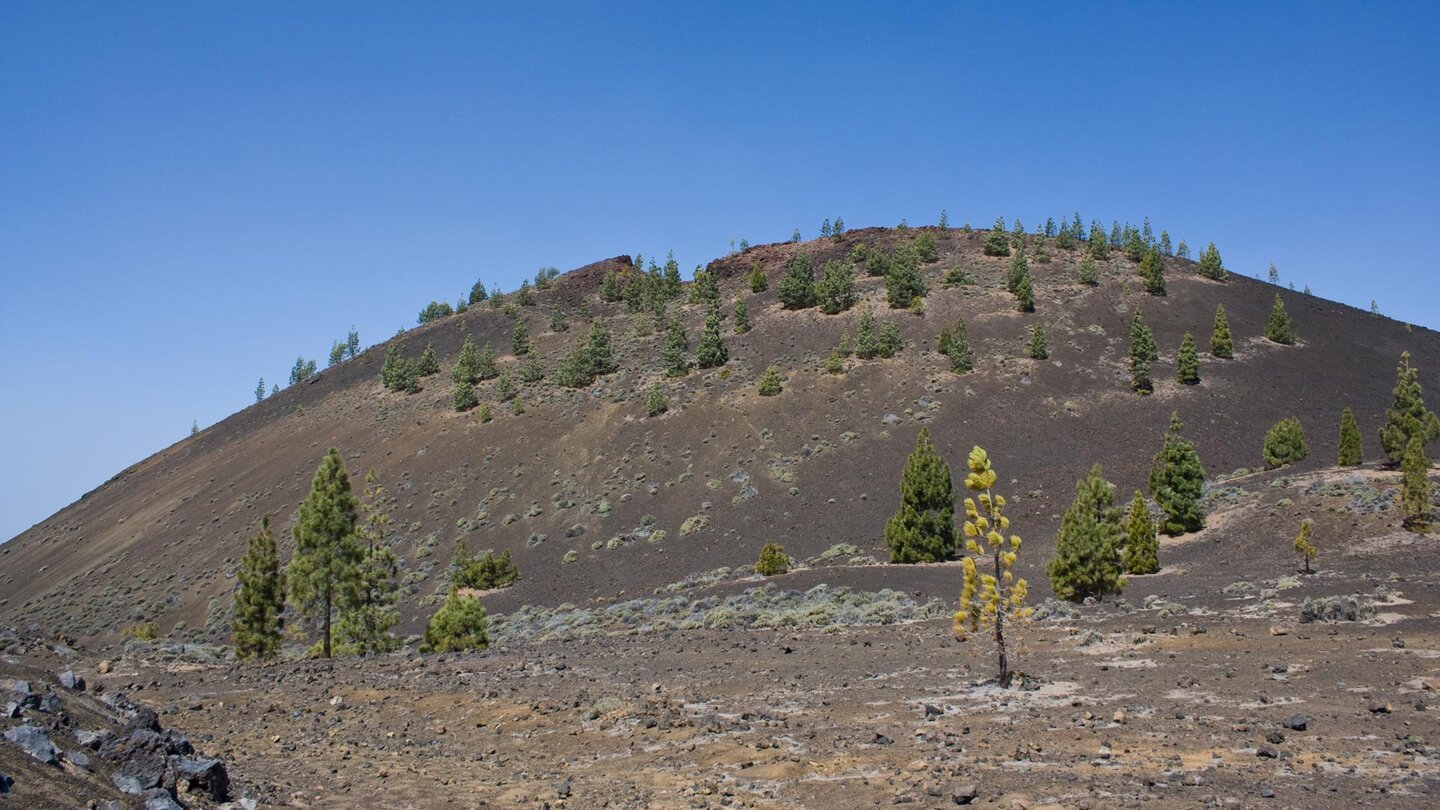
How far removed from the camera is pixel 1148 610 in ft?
71.7

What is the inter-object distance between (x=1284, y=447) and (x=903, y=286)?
34.1m

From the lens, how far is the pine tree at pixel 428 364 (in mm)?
85000

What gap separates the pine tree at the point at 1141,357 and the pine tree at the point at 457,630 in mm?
49275

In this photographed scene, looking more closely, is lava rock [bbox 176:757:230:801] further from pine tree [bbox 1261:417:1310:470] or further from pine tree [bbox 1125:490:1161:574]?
pine tree [bbox 1261:417:1310:470]

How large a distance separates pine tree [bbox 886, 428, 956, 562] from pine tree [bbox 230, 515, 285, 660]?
23.7m

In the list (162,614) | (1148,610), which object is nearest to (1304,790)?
(1148,610)

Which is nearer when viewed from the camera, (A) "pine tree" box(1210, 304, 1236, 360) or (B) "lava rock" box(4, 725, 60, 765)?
(B) "lava rock" box(4, 725, 60, 765)

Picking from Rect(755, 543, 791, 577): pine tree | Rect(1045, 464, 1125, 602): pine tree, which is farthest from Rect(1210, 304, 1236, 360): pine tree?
Rect(1045, 464, 1125, 602): pine tree

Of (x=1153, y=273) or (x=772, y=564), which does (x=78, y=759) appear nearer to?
(x=772, y=564)

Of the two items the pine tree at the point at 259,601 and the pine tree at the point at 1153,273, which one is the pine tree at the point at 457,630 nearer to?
the pine tree at the point at 259,601

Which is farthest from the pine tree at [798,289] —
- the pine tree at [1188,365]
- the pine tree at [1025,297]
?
the pine tree at [1188,365]

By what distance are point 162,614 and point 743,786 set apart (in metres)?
54.0

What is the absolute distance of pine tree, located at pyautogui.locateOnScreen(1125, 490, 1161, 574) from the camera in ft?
99.9

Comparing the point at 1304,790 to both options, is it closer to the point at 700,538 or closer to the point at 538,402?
the point at 700,538
